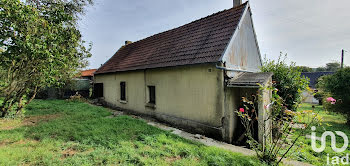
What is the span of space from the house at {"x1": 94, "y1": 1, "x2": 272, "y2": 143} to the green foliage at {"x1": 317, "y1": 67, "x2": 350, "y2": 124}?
587cm

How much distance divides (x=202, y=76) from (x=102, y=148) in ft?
14.4

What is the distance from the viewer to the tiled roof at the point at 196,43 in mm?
6406

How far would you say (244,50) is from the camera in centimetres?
743

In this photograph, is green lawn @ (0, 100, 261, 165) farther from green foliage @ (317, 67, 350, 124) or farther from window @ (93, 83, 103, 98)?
green foliage @ (317, 67, 350, 124)

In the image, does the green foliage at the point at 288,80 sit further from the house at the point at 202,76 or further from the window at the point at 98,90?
the window at the point at 98,90

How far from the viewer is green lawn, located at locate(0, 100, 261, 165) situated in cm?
374

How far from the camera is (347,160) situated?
15.1ft

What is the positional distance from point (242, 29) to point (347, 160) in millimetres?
6073

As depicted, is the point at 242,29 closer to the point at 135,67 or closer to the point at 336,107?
the point at 135,67

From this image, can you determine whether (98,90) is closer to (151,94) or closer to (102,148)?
(151,94)

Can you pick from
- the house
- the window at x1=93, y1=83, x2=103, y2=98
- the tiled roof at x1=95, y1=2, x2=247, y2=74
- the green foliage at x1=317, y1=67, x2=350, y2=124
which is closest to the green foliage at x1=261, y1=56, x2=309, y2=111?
the house

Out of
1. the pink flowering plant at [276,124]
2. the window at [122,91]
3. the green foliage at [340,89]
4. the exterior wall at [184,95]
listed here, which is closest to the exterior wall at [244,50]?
the exterior wall at [184,95]

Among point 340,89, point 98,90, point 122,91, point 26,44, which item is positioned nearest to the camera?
point 26,44

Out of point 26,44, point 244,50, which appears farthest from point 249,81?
point 26,44
